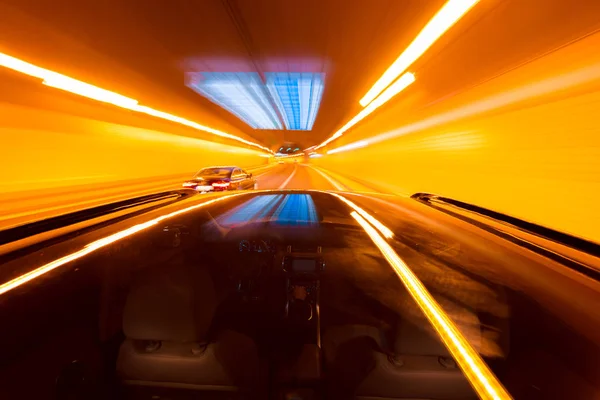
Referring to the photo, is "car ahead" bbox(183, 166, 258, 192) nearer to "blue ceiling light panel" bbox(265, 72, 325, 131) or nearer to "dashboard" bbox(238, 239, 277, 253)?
"blue ceiling light panel" bbox(265, 72, 325, 131)

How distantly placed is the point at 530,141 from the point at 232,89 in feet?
33.9

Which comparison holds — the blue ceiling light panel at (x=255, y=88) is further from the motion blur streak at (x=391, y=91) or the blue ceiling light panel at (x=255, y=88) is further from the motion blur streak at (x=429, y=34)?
the motion blur streak at (x=429, y=34)

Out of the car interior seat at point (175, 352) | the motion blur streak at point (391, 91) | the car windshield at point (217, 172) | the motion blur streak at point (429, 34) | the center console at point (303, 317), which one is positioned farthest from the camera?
the car windshield at point (217, 172)

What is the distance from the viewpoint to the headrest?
1679mm

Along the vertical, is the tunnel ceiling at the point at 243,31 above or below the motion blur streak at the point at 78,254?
above

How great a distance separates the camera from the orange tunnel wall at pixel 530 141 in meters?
5.78

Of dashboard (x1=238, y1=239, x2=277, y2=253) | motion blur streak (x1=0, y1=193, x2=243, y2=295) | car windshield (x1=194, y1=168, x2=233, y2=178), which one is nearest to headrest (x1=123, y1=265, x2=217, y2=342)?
motion blur streak (x1=0, y1=193, x2=243, y2=295)

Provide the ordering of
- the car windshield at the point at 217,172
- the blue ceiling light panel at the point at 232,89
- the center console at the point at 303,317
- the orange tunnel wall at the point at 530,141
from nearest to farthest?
the center console at the point at 303,317, the orange tunnel wall at the point at 530,141, the blue ceiling light panel at the point at 232,89, the car windshield at the point at 217,172

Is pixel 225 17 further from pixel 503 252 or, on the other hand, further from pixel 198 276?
pixel 503 252

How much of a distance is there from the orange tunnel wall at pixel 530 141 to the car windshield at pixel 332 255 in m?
0.05

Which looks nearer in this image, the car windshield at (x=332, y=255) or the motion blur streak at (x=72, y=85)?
the car windshield at (x=332, y=255)

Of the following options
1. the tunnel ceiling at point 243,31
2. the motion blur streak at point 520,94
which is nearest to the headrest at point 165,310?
the tunnel ceiling at point 243,31

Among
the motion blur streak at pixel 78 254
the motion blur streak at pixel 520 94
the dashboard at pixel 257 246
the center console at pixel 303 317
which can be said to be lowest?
the center console at pixel 303 317

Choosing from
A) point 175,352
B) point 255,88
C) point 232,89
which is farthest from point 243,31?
point 175,352
